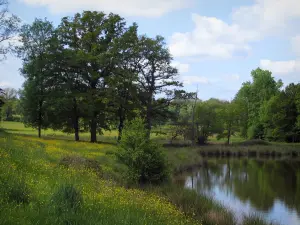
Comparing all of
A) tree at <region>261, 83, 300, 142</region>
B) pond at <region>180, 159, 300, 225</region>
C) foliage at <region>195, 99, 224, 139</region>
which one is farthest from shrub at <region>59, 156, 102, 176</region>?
tree at <region>261, 83, 300, 142</region>

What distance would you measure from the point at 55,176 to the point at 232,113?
50576mm

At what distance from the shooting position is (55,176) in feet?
40.3

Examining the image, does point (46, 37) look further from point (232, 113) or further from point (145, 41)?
point (232, 113)

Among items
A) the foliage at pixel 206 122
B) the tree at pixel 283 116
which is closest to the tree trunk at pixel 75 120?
the foliage at pixel 206 122

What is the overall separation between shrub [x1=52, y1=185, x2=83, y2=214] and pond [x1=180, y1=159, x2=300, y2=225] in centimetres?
885

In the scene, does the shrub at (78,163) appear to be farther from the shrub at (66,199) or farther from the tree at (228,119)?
the tree at (228,119)

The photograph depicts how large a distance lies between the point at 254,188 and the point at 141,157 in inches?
428

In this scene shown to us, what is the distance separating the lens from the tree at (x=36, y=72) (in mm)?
35688

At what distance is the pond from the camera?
17141 millimetres

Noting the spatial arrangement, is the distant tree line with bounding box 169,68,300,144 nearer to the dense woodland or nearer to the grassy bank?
the dense woodland

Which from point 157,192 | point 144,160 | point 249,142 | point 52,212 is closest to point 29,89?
point 144,160

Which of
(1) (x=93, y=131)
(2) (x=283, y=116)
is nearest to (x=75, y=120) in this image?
→ (1) (x=93, y=131)

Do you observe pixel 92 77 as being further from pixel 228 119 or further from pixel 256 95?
pixel 256 95

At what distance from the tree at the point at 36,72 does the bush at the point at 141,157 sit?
20809 millimetres
